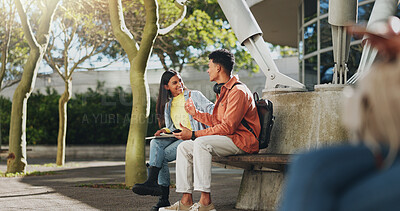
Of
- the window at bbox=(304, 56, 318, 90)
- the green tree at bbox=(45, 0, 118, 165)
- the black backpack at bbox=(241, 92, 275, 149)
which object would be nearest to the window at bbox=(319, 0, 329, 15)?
the window at bbox=(304, 56, 318, 90)

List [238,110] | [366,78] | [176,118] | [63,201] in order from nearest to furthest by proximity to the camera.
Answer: [366,78] < [238,110] < [176,118] < [63,201]

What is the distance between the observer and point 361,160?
0.98 meters

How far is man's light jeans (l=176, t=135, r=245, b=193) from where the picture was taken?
5.05 meters

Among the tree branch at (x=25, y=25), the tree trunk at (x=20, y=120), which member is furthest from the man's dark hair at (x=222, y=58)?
the tree trunk at (x=20, y=120)

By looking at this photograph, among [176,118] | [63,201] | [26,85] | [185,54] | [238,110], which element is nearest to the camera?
[238,110]

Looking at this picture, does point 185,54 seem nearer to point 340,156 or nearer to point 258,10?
point 258,10

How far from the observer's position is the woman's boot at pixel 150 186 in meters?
5.50

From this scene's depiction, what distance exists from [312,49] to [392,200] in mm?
17235

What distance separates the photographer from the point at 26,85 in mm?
13336

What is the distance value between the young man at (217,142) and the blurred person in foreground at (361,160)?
4.08 m

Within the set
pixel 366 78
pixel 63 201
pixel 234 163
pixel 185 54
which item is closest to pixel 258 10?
pixel 185 54

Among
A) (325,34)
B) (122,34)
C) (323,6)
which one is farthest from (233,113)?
(323,6)

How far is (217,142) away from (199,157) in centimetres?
21

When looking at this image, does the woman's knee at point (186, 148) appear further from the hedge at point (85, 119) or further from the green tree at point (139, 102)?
the hedge at point (85, 119)
